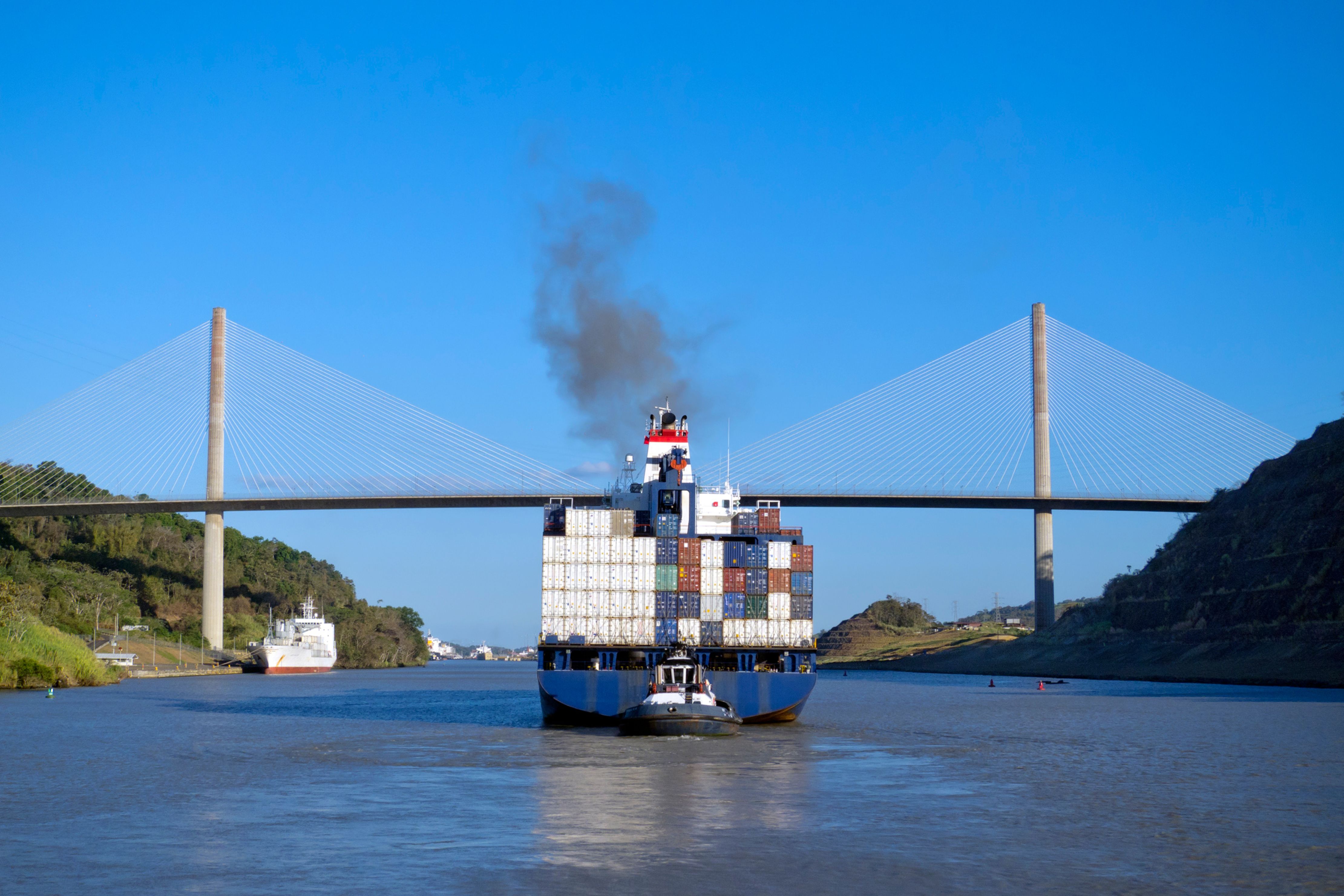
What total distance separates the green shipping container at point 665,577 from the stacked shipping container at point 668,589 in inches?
1.0

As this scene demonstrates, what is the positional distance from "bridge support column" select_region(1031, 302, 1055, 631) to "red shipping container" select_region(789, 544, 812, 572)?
74.8 m

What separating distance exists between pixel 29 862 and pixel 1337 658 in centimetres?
8086

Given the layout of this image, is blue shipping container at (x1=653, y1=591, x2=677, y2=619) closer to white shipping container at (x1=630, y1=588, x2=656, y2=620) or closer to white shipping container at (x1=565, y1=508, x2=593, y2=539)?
white shipping container at (x1=630, y1=588, x2=656, y2=620)

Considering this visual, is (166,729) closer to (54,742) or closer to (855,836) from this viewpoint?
(54,742)

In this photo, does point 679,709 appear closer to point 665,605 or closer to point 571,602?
point 665,605

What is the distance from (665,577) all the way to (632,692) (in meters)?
4.55

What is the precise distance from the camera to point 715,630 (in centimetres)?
4841

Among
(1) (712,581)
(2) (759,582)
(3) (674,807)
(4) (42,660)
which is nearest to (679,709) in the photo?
(1) (712,581)

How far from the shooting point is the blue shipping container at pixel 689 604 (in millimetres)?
48312

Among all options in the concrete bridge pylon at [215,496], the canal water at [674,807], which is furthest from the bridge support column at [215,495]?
the canal water at [674,807]

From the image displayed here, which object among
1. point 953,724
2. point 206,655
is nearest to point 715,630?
point 953,724

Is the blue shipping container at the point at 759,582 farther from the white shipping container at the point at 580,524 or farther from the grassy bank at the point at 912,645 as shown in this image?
the grassy bank at the point at 912,645

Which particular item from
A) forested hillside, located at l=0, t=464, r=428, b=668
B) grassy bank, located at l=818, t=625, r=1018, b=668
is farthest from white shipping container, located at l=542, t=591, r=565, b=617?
grassy bank, located at l=818, t=625, r=1018, b=668

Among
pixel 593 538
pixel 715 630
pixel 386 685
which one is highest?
pixel 593 538
